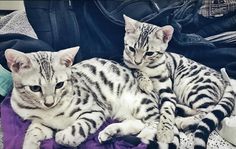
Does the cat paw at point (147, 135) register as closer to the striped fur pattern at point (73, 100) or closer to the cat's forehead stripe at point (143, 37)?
the striped fur pattern at point (73, 100)

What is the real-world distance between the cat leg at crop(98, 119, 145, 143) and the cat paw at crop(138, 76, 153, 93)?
13cm

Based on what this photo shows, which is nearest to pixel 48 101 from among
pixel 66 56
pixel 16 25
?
pixel 66 56

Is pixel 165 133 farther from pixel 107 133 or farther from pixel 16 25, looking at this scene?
pixel 16 25

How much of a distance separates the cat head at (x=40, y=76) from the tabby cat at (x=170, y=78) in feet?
0.94

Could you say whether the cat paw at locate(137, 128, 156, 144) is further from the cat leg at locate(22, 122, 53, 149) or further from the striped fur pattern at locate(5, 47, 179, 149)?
the cat leg at locate(22, 122, 53, 149)

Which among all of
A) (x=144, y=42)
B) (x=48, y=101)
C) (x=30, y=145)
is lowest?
(x=30, y=145)

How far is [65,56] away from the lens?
1188mm

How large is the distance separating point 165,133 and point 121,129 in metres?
0.15

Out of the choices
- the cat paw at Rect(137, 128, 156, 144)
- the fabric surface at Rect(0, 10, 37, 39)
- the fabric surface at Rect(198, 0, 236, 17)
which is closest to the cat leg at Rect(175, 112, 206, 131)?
the cat paw at Rect(137, 128, 156, 144)

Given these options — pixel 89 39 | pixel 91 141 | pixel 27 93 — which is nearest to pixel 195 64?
pixel 89 39

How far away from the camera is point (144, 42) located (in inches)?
53.1

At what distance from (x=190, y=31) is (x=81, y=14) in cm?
49

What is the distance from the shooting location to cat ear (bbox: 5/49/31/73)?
3.66ft

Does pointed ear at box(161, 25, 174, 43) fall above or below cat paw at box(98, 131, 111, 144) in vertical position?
above
